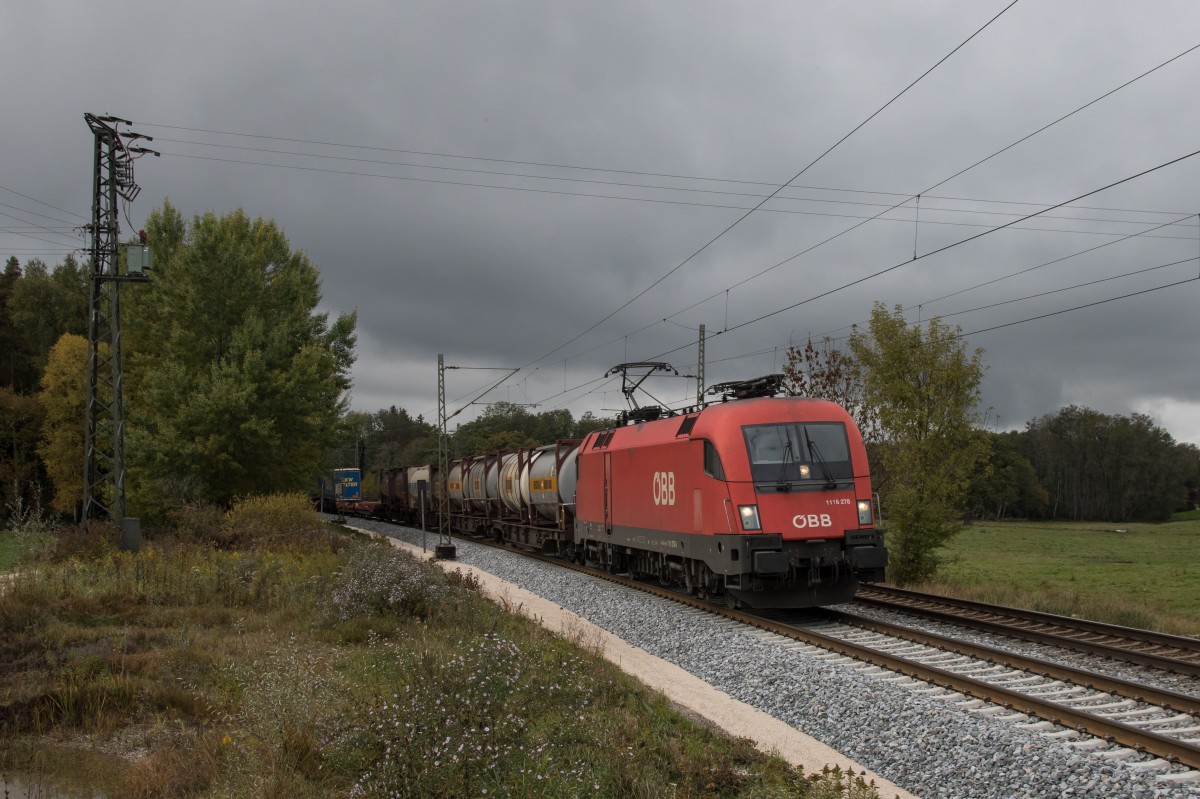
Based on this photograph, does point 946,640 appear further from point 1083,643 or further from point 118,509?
point 118,509

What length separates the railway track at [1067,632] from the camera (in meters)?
10.3

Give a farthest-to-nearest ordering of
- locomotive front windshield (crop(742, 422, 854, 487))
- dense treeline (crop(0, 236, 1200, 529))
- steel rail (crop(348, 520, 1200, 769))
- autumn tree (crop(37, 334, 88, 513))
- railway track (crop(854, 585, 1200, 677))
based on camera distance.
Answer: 1. autumn tree (crop(37, 334, 88, 513))
2. dense treeline (crop(0, 236, 1200, 529))
3. locomotive front windshield (crop(742, 422, 854, 487))
4. railway track (crop(854, 585, 1200, 677))
5. steel rail (crop(348, 520, 1200, 769))

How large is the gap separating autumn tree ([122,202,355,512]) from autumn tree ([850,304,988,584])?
Answer: 1941cm

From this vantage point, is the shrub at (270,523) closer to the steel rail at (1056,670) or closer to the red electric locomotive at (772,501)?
the red electric locomotive at (772,501)

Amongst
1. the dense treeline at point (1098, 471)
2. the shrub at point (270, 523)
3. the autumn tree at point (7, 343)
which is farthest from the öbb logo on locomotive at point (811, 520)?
the dense treeline at point (1098, 471)

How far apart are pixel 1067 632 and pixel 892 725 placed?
18.9ft

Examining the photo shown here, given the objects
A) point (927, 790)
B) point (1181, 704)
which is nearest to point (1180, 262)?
point (1181, 704)

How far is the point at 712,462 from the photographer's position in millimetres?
14062

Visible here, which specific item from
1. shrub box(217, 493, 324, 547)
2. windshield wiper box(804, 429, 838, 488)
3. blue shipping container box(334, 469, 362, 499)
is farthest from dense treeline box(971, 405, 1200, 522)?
windshield wiper box(804, 429, 838, 488)

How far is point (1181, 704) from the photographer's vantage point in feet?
26.5

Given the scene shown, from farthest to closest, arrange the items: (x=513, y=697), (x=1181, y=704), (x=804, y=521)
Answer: (x=804, y=521)
(x=1181, y=704)
(x=513, y=697)

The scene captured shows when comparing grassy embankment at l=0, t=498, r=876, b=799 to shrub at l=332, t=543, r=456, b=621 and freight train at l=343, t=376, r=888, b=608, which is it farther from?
freight train at l=343, t=376, r=888, b=608

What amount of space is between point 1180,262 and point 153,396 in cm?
2777

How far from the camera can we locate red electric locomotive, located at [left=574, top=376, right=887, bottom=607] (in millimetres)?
13383
